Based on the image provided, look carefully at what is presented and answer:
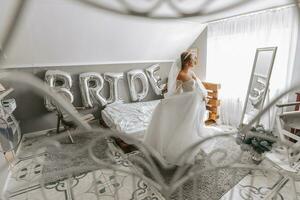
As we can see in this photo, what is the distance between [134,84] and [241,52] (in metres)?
1.57

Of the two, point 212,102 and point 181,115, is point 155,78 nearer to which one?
point 212,102

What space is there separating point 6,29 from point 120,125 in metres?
1.95

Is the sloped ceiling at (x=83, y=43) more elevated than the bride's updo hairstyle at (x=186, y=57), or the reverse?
the sloped ceiling at (x=83, y=43)

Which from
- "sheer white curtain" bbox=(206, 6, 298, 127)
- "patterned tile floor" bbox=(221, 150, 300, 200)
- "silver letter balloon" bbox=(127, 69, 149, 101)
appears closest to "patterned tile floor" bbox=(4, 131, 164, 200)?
"patterned tile floor" bbox=(221, 150, 300, 200)

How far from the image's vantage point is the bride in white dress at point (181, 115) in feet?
5.75

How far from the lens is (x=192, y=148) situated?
0.51 metres

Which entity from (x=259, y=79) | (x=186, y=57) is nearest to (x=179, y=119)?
(x=186, y=57)

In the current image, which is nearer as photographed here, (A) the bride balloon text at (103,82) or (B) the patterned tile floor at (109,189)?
(B) the patterned tile floor at (109,189)

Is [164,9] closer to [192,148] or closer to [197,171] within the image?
[192,148]

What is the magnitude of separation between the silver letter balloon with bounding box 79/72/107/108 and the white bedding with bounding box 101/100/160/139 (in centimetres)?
24

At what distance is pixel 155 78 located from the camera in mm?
2756

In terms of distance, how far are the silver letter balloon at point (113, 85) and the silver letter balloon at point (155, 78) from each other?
1.35 ft

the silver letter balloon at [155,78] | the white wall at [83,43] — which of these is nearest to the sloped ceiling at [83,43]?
the white wall at [83,43]

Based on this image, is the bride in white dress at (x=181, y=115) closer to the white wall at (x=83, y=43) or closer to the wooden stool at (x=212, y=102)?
the white wall at (x=83, y=43)
